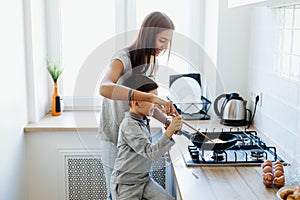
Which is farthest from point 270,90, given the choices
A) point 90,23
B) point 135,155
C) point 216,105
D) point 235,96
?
point 90,23

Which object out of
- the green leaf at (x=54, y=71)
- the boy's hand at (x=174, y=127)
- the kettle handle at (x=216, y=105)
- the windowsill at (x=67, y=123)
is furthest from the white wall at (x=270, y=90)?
the green leaf at (x=54, y=71)

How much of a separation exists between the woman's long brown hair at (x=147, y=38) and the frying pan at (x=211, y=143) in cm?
38

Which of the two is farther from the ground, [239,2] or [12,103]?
[239,2]

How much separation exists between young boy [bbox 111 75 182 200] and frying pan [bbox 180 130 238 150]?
231 millimetres

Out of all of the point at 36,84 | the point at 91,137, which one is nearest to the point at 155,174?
the point at 91,137

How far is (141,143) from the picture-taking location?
5.66ft

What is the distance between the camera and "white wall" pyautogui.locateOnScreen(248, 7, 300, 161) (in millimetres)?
1826

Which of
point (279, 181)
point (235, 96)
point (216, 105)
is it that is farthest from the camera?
point (216, 105)

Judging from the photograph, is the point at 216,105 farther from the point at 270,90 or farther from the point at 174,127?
the point at 174,127

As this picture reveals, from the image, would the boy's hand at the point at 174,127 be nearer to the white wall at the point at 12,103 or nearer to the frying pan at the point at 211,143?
the frying pan at the point at 211,143

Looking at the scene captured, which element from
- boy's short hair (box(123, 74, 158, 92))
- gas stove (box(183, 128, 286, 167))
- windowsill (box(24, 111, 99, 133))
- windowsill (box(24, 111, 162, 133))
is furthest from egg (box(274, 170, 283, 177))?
windowsill (box(24, 111, 99, 133))

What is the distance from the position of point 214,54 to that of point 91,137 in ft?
3.04

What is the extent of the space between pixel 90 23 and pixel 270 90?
4.44ft

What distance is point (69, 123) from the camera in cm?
256
